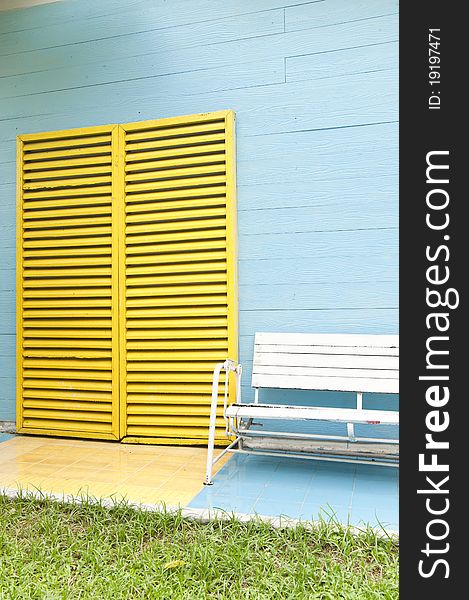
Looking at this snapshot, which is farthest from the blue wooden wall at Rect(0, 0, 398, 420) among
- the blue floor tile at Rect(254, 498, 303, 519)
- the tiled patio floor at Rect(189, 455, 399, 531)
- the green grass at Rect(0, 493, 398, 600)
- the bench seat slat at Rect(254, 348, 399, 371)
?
the green grass at Rect(0, 493, 398, 600)

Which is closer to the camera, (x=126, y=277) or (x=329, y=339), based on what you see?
(x=329, y=339)

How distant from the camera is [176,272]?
3492 millimetres

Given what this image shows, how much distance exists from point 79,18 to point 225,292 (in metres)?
2.52

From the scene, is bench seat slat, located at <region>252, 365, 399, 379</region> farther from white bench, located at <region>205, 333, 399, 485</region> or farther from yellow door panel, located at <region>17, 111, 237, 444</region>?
yellow door panel, located at <region>17, 111, 237, 444</region>

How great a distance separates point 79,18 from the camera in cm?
383

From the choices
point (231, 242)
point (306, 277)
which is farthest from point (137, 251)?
point (306, 277)

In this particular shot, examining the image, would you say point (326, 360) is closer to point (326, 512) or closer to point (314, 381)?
point (314, 381)

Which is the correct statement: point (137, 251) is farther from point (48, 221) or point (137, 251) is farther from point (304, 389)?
point (304, 389)

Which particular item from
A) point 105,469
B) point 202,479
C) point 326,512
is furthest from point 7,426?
point 326,512

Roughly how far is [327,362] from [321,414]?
19.5 inches

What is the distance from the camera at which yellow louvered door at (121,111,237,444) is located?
3.38 m

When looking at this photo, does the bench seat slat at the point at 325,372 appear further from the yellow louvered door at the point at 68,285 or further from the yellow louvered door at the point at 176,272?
the yellow louvered door at the point at 68,285

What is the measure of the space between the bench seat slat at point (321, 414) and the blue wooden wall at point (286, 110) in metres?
0.66

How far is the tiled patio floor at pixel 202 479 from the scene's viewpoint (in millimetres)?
2354
